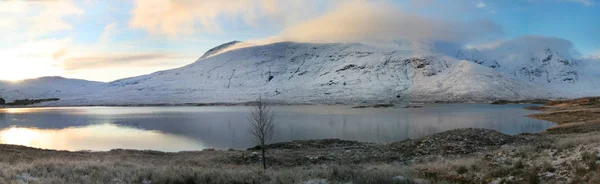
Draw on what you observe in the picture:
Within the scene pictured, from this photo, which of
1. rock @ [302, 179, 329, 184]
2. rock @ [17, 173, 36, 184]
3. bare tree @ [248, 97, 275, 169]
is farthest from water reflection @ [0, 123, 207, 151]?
rock @ [302, 179, 329, 184]

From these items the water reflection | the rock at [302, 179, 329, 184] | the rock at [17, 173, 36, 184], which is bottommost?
the water reflection

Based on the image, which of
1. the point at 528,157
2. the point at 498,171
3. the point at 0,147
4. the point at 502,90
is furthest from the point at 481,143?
the point at 502,90

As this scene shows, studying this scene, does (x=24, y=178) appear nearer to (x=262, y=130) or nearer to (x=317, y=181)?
(x=317, y=181)

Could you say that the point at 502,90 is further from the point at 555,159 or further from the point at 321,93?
the point at 555,159

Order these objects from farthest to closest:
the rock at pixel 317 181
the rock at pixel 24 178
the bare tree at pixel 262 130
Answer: the bare tree at pixel 262 130 → the rock at pixel 317 181 → the rock at pixel 24 178

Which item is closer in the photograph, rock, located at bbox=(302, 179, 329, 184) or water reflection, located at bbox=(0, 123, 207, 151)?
rock, located at bbox=(302, 179, 329, 184)

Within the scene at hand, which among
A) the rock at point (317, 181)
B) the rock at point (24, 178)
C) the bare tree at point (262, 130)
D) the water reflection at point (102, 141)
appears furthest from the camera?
the water reflection at point (102, 141)

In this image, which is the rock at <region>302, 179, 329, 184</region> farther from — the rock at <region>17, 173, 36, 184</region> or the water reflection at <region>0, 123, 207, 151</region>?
the water reflection at <region>0, 123, 207, 151</region>

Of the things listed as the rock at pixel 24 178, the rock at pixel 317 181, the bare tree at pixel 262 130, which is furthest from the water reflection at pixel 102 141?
the rock at pixel 317 181

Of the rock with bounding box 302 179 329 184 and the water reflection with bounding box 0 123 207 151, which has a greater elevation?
the rock with bounding box 302 179 329 184

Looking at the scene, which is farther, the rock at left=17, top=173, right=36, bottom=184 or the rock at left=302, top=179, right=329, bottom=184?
the rock at left=302, top=179, right=329, bottom=184

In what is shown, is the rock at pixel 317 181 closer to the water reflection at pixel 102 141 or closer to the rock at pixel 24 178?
the rock at pixel 24 178

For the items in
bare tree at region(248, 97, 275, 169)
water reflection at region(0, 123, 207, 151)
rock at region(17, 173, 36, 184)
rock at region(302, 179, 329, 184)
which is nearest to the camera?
rock at region(17, 173, 36, 184)

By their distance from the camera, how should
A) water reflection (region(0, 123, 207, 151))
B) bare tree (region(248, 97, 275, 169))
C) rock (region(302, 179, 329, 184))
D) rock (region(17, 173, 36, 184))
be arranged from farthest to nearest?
water reflection (region(0, 123, 207, 151)), bare tree (region(248, 97, 275, 169)), rock (region(302, 179, 329, 184)), rock (region(17, 173, 36, 184))
